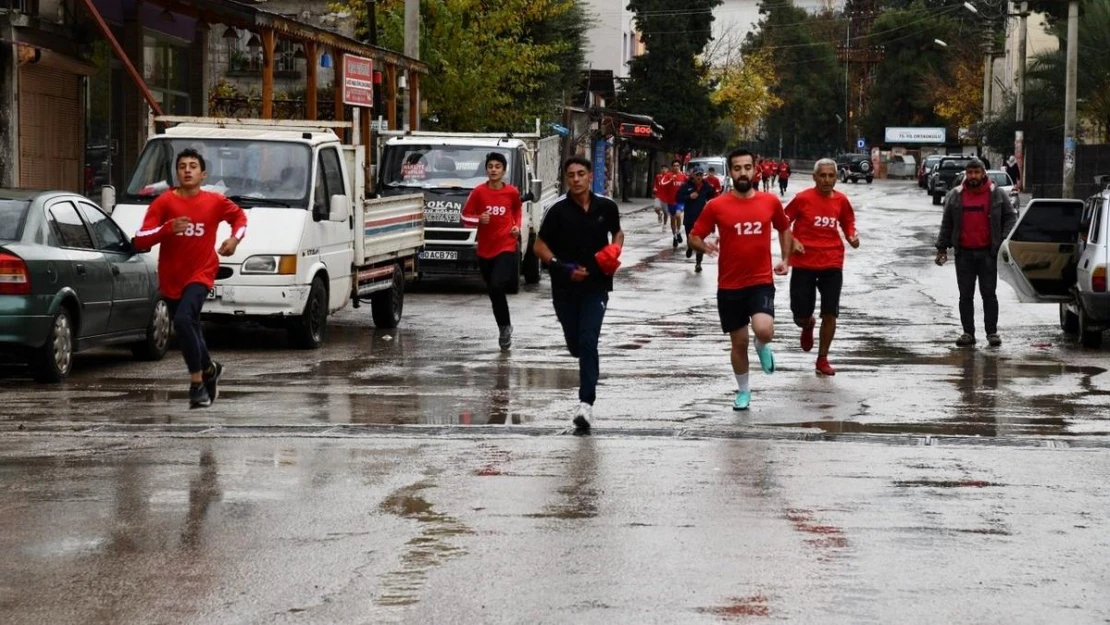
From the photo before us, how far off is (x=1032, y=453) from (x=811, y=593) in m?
4.19

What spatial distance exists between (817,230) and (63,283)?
604 centimetres

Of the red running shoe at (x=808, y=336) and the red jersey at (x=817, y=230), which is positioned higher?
the red jersey at (x=817, y=230)

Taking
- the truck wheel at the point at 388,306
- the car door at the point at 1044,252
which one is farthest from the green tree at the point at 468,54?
the car door at the point at 1044,252

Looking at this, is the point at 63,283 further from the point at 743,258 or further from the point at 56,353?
the point at 743,258

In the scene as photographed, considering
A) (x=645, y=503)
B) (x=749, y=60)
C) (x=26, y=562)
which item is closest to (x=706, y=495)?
(x=645, y=503)

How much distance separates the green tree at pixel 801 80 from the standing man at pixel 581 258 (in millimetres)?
121478

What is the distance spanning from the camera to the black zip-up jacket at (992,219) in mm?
17688

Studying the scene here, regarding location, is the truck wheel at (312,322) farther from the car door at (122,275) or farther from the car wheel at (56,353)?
the car wheel at (56,353)

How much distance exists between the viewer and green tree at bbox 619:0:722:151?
258ft

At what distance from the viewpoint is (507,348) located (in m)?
17.1

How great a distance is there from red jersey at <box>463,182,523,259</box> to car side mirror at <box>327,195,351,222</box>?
1.13 metres

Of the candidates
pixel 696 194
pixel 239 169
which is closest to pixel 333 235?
pixel 239 169

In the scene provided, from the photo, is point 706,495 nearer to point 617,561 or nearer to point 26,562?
point 617,561

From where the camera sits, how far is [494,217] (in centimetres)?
1728
